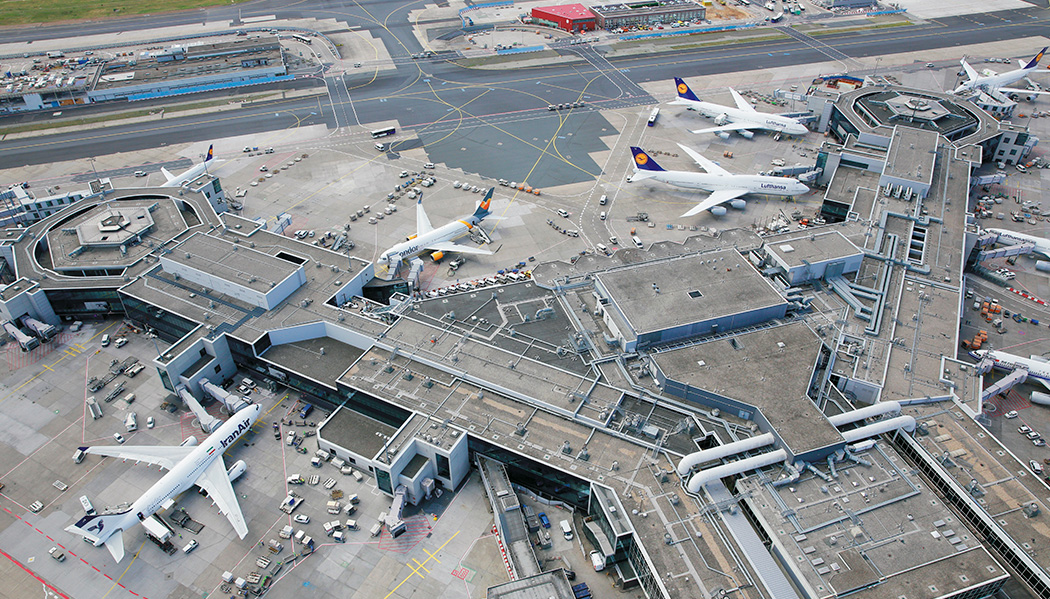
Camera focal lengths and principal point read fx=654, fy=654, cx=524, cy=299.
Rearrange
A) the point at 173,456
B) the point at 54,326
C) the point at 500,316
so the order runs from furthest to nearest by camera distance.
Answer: the point at 54,326
the point at 500,316
the point at 173,456

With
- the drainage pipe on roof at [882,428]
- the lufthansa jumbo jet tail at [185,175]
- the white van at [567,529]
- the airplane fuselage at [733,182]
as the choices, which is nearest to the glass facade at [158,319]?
the lufthansa jumbo jet tail at [185,175]

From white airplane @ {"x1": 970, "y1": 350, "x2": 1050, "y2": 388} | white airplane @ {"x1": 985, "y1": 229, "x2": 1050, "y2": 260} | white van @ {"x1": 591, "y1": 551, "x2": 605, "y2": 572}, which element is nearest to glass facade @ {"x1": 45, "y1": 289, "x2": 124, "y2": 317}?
white van @ {"x1": 591, "y1": 551, "x2": 605, "y2": 572}

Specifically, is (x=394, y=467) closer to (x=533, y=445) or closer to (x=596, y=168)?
(x=533, y=445)

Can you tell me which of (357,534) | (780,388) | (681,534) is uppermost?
(780,388)

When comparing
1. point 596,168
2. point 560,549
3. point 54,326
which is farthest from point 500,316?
point 54,326

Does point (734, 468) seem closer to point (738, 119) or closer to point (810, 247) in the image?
point (810, 247)

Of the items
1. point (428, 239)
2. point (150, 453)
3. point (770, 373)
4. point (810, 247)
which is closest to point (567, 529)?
point (770, 373)

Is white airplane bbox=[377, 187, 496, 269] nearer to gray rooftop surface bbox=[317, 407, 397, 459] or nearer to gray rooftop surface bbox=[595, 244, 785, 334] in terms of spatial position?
gray rooftop surface bbox=[595, 244, 785, 334]
